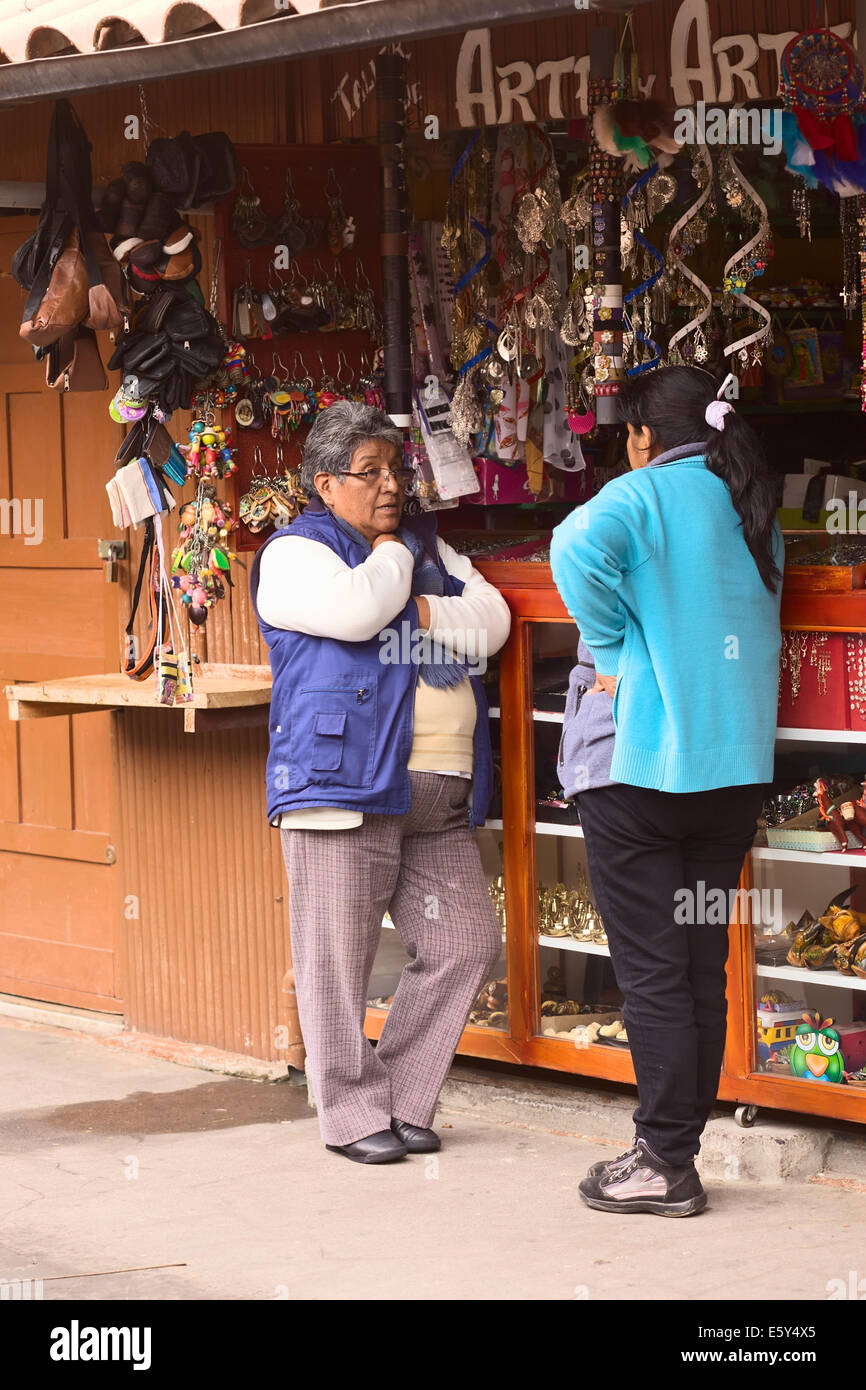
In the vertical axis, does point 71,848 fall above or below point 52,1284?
above

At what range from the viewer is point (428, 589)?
5.25 m

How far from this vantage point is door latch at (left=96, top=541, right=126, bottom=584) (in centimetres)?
637

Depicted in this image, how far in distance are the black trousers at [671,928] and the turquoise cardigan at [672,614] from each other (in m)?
0.11

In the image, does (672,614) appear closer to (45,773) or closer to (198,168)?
(198,168)

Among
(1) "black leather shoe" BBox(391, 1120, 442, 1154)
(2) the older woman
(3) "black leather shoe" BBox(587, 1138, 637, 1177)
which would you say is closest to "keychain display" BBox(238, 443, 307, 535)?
(2) the older woman

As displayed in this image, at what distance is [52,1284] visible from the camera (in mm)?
4250

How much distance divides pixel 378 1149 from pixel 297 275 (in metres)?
2.45

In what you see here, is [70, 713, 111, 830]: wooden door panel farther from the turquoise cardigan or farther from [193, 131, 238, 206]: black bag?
the turquoise cardigan

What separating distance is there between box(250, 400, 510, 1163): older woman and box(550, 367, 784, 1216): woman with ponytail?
0.60 m

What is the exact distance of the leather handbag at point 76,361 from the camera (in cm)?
548
